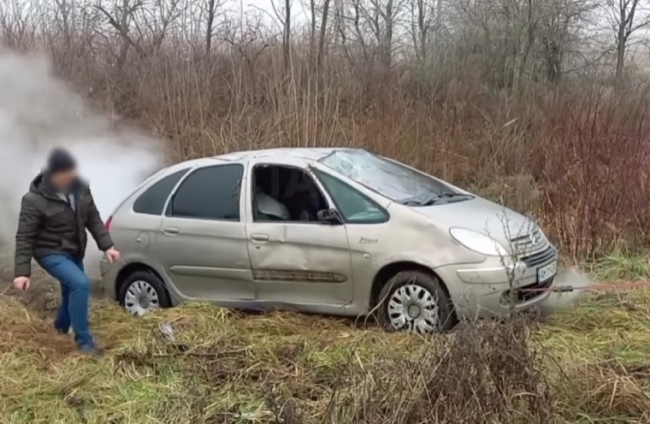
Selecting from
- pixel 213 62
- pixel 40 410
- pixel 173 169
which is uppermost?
pixel 213 62

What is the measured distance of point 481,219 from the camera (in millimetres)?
6113

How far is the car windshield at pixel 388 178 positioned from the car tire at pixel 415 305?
683 millimetres

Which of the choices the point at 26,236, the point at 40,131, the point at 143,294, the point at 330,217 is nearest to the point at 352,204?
the point at 330,217

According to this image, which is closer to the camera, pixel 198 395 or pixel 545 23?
pixel 198 395

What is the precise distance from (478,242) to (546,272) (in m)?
0.69

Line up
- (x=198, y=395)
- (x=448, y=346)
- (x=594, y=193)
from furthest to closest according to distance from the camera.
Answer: (x=594, y=193) → (x=198, y=395) → (x=448, y=346)

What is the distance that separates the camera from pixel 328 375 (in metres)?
4.80

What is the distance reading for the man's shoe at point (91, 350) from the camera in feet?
18.6

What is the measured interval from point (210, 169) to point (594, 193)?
4.13 meters

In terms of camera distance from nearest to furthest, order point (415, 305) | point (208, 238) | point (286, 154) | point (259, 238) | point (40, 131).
Answer: point (415, 305)
point (259, 238)
point (208, 238)
point (286, 154)
point (40, 131)

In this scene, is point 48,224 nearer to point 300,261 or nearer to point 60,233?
point 60,233

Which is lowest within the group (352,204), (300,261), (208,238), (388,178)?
(300,261)

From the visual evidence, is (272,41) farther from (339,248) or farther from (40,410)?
(40,410)

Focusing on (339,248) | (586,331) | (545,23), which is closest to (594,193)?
(586,331)
